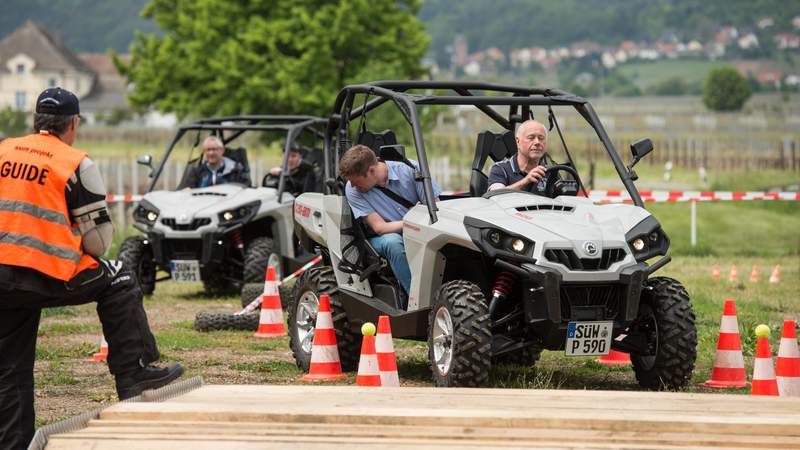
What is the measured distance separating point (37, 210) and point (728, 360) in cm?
499

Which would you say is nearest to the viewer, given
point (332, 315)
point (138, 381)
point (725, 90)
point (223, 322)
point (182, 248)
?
point (138, 381)

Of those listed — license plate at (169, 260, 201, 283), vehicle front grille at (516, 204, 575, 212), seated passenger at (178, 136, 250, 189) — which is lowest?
license plate at (169, 260, 201, 283)

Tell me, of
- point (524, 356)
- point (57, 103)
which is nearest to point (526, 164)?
point (524, 356)

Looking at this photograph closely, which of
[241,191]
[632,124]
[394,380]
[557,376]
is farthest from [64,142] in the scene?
[632,124]

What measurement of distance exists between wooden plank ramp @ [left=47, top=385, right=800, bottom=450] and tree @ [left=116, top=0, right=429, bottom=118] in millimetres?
43041

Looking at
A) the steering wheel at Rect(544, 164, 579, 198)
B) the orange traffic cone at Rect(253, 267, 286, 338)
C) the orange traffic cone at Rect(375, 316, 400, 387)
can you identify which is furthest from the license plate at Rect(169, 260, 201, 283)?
the orange traffic cone at Rect(375, 316, 400, 387)

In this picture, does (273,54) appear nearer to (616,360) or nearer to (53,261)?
(616,360)

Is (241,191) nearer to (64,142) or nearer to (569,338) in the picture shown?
(569,338)

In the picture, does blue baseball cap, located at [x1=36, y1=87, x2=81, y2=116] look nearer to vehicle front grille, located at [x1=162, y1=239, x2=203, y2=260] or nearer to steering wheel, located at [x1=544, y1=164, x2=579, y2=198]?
steering wheel, located at [x1=544, y1=164, x2=579, y2=198]

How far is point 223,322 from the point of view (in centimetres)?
1434

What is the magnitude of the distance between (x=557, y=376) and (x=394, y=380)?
1.71 meters

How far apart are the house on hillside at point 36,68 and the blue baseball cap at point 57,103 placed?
550 feet

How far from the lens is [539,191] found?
10641mm

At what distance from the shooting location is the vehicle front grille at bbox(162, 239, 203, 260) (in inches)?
701
